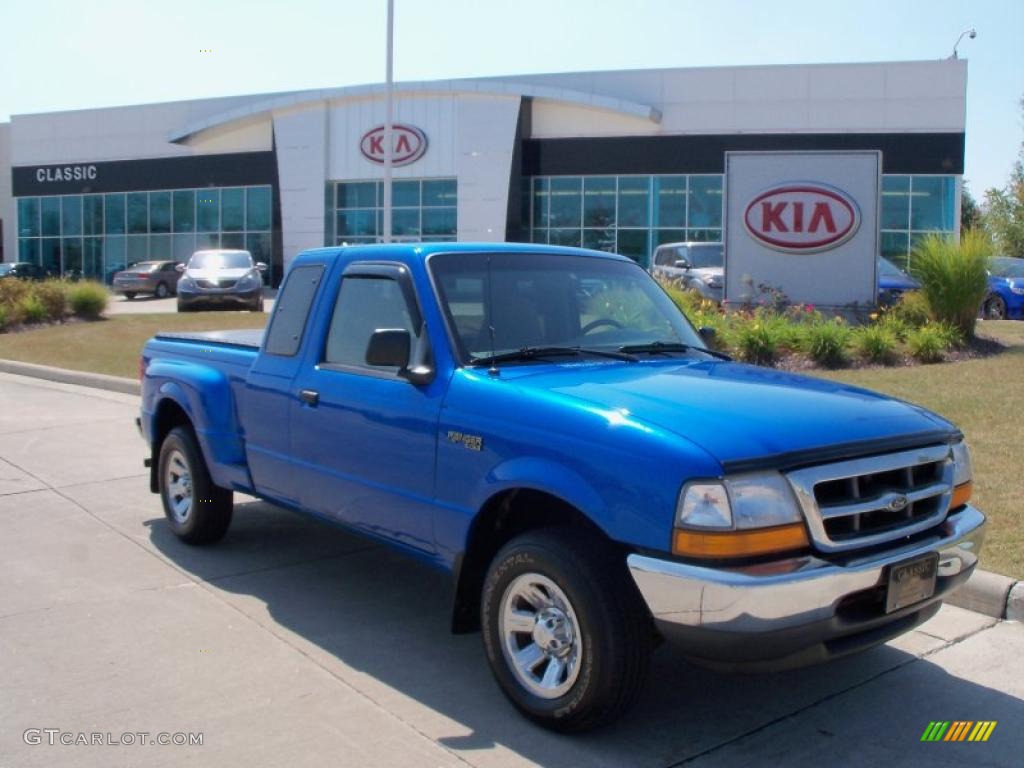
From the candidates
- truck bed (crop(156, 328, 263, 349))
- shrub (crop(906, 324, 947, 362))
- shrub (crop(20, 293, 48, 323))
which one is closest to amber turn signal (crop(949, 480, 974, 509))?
truck bed (crop(156, 328, 263, 349))

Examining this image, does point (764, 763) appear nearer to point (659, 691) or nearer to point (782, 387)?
point (659, 691)

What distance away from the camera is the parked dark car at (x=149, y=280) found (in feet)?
120

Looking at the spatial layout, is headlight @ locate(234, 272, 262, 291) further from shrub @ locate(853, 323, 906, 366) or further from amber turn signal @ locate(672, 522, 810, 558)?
amber turn signal @ locate(672, 522, 810, 558)

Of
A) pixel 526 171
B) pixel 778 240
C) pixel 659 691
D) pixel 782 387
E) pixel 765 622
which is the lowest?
pixel 659 691

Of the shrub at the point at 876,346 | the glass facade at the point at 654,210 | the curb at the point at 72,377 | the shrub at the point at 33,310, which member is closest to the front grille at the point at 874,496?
the shrub at the point at 876,346

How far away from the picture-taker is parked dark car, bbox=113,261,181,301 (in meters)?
36.6

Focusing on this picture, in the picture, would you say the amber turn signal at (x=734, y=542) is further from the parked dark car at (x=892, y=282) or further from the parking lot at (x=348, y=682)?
the parked dark car at (x=892, y=282)

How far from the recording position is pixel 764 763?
3.98 metres

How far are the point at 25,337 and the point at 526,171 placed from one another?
20704 mm

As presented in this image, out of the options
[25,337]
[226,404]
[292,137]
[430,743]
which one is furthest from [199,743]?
[292,137]

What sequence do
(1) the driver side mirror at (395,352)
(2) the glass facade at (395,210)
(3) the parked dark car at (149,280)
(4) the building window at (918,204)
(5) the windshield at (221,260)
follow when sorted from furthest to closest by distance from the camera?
1. (2) the glass facade at (395,210)
2. (3) the parked dark car at (149,280)
3. (4) the building window at (918,204)
4. (5) the windshield at (221,260)
5. (1) the driver side mirror at (395,352)

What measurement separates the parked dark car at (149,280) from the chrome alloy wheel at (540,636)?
34.9 m

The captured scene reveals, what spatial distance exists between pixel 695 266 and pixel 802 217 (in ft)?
13.8

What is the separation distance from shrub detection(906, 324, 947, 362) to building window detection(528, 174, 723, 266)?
22.5 metres
